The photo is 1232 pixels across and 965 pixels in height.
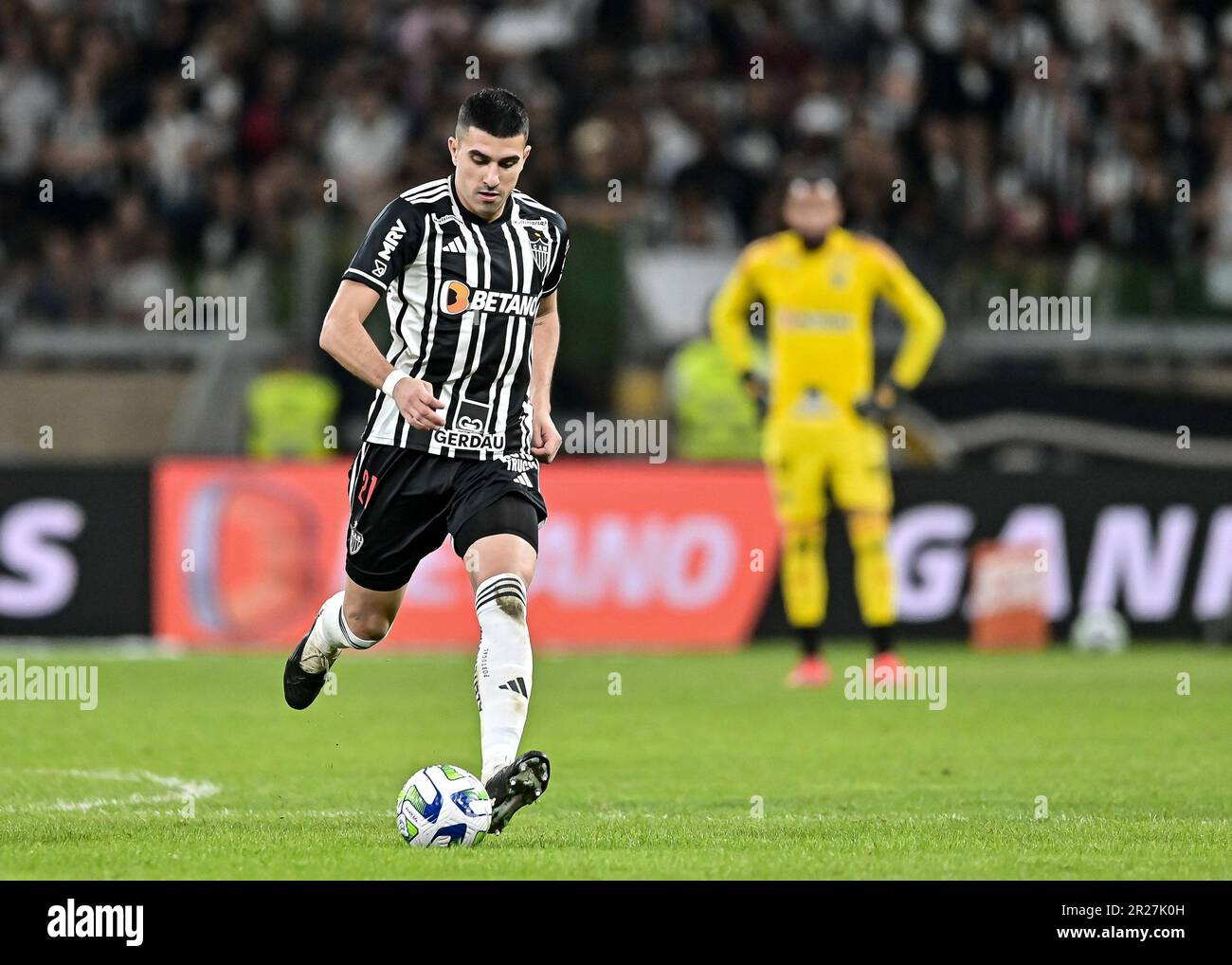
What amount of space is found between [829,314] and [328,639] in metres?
5.55

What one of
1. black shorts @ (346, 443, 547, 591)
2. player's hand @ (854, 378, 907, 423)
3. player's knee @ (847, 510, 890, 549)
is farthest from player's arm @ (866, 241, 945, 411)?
black shorts @ (346, 443, 547, 591)

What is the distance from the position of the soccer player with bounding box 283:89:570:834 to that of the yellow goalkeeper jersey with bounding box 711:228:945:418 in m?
5.36

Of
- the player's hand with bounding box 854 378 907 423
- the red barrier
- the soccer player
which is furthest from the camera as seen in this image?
the red barrier

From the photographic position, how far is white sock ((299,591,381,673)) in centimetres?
809

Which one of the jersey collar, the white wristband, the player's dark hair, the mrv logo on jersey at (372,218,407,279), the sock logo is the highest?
the player's dark hair

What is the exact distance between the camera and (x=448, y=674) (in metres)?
13.6

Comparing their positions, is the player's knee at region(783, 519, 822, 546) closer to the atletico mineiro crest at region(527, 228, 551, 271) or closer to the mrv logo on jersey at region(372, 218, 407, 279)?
the atletico mineiro crest at region(527, 228, 551, 271)

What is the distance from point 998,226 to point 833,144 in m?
1.65

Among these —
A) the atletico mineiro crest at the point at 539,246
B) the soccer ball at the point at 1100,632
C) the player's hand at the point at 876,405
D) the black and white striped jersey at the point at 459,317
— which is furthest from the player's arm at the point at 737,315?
the black and white striped jersey at the point at 459,317

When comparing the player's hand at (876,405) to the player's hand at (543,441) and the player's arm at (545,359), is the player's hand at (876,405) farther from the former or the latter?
the player's hand at (543,441)

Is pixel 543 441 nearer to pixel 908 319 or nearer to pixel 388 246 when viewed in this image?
pixel 388 246

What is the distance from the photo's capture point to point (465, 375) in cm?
736

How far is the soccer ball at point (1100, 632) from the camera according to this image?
51.2ft

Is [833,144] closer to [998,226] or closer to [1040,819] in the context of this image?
[998,226]
